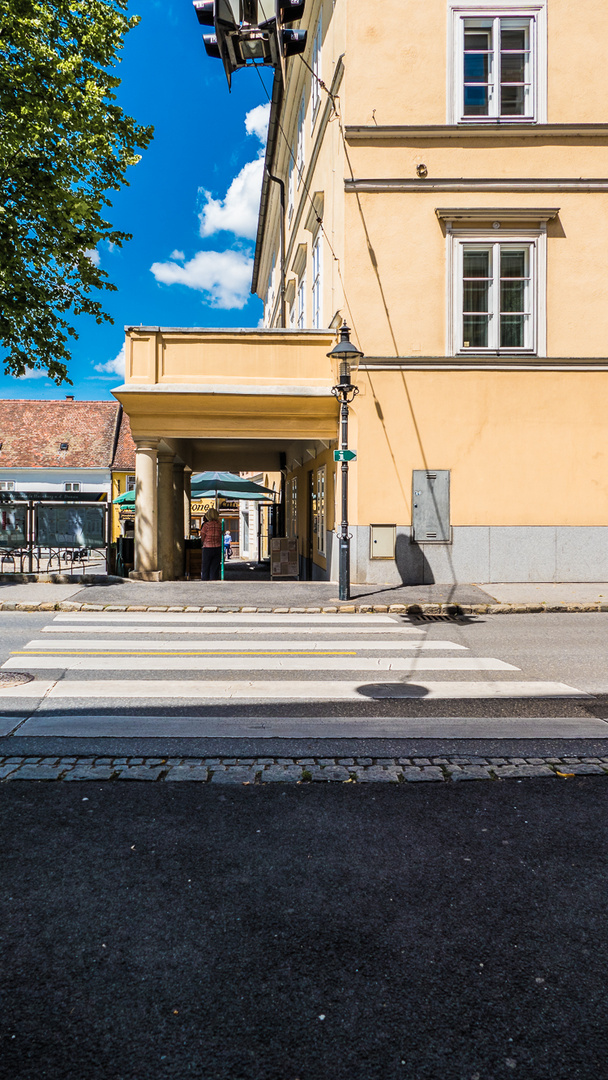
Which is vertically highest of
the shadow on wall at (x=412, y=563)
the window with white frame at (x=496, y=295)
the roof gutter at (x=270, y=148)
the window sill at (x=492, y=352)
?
the roof gutter at (x=270, y=148)

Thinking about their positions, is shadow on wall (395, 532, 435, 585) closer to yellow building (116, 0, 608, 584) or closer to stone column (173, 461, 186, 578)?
yellow building (116, 0, 608, 584)

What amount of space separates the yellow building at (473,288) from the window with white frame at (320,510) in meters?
2.70

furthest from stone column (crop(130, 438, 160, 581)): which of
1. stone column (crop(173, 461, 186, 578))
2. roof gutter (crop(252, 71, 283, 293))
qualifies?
roof gutter (crop(252, 71, 283, 293))

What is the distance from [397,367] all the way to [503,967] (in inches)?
504

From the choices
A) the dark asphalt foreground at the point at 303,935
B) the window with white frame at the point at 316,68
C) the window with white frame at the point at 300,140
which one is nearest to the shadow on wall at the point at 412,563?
the dark asphalt foreground at the point at 303,935

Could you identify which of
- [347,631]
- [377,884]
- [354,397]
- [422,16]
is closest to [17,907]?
[377,884]

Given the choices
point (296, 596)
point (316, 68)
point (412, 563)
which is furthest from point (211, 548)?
point (316, 68)

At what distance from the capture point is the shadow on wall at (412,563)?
1430 centimetres

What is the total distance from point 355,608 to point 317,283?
32.8 feet

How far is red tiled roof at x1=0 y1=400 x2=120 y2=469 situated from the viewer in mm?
49500

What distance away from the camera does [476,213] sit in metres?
14.0

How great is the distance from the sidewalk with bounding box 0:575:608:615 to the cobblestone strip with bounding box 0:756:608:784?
23.1 ft

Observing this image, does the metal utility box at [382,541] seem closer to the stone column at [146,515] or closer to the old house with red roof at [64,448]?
the stone column at [146,515]

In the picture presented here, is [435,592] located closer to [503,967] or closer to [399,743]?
[399,743]
